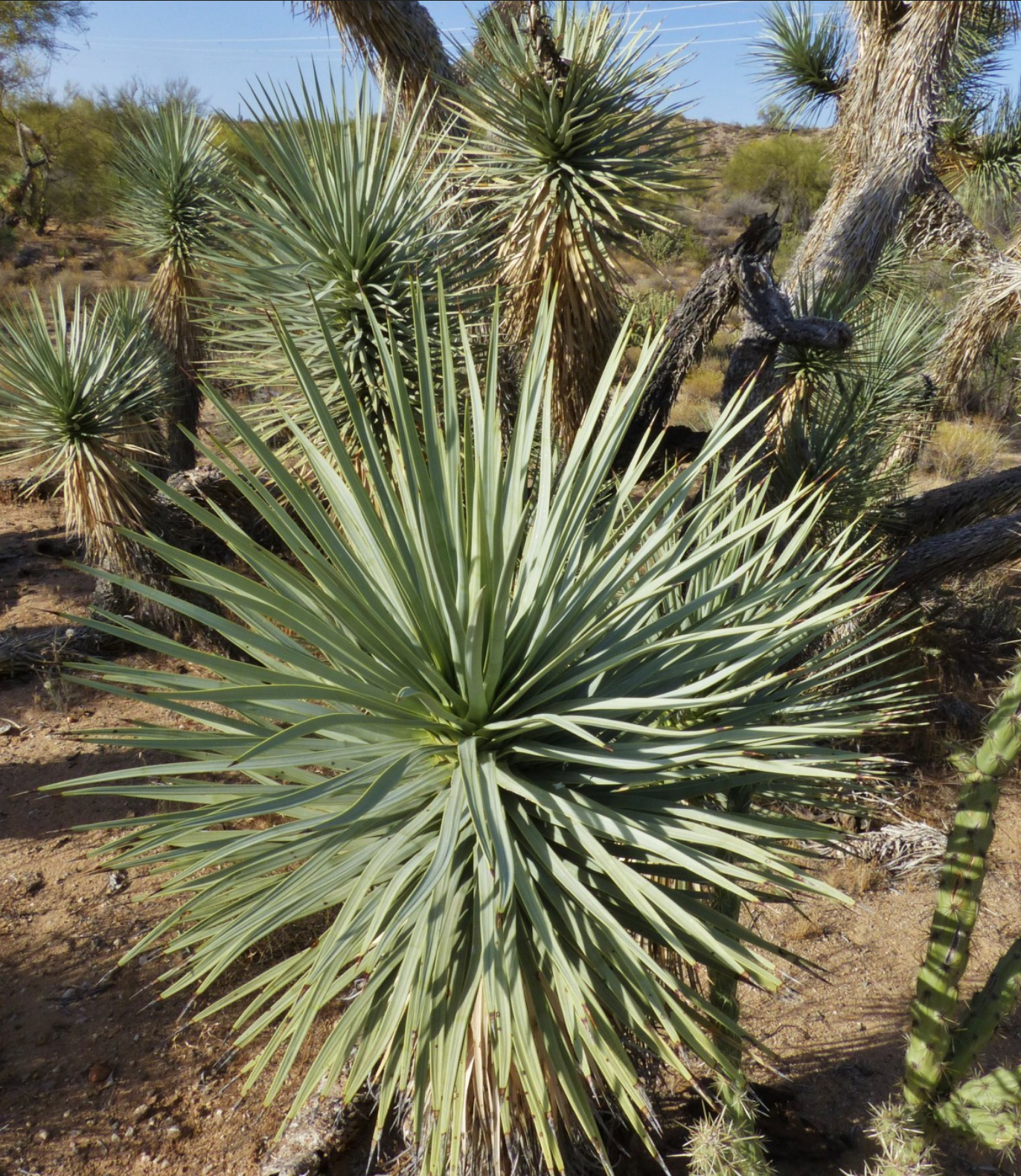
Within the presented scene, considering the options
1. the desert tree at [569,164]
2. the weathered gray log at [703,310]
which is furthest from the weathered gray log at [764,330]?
the desert tree at [569,164]

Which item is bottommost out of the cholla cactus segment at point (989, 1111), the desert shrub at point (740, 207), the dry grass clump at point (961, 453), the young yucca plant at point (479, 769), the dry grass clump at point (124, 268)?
the cholla cactus segment at point (989, 1111)

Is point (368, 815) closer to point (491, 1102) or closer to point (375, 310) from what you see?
point (491, 1102)

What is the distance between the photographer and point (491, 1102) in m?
1.81

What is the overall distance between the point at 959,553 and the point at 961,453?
6224 mm

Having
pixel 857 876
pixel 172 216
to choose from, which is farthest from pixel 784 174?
pixel 857 876

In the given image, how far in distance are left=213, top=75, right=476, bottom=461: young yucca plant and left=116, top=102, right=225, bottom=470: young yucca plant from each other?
8.18ft

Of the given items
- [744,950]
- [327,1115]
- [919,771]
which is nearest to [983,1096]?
[744,950]

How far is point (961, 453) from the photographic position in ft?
33.7

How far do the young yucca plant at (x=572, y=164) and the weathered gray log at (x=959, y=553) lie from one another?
239 centimetres

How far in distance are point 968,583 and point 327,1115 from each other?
650 centimetres

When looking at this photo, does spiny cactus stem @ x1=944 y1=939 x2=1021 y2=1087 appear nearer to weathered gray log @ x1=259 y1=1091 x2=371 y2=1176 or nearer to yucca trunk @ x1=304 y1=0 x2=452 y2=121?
weathered gray log @ x1=259 y1=1091 x2=371 y2=1176

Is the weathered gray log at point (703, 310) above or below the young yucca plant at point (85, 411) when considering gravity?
above

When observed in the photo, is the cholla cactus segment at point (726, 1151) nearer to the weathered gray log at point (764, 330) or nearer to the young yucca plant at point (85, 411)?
the weathered gray log at point (764, 330)

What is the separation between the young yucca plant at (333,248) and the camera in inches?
138
